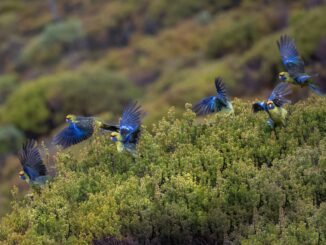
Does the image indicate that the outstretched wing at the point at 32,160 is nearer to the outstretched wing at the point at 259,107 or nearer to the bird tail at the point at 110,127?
the bird tail at the point at 110,127

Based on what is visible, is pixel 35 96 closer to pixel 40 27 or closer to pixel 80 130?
pixel 40 27

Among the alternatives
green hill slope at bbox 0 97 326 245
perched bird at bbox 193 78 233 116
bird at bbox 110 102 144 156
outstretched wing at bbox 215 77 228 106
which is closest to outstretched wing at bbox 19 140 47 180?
green hill slope at bbox 0 97 326 245

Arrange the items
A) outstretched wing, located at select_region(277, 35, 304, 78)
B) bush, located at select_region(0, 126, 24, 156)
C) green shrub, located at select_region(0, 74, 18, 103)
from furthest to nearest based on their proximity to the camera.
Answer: green shrub, located at select_region(0, 74, 18, 103) < bush, located at select_region(0, 126, 24, 156) < outstretched wing, located at select_region(277, 35, 304, 78)

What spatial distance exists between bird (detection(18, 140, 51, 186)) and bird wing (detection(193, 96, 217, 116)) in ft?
6.13

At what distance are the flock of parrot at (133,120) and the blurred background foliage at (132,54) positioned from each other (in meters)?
10.2

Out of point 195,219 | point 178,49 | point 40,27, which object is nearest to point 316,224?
point 195,219

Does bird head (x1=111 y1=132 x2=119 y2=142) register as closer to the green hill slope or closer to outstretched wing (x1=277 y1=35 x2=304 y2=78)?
the green hill slope

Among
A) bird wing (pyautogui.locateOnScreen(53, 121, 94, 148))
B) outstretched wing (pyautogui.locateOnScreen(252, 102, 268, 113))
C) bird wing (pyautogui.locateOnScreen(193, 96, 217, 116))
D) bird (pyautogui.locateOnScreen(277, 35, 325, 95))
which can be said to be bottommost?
outstretched wing (pyautogui.locateOnScreen(252, 102, 268, 113))

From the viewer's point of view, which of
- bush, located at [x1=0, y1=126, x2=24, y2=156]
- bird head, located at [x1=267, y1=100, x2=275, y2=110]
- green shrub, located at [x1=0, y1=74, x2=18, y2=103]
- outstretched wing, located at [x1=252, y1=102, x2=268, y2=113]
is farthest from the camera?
green shrub, located at [x1=0, y1=74, x2=18, y2=103]

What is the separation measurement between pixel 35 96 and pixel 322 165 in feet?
83.7

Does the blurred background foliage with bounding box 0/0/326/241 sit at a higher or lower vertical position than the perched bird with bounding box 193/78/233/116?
higher

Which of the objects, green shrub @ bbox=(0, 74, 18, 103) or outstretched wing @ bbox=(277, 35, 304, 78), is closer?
outstretched wing @ bbox=(277, 35, 304, 78)

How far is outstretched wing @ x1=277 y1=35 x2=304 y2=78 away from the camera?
7.92 metres

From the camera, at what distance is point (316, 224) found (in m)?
5.54
